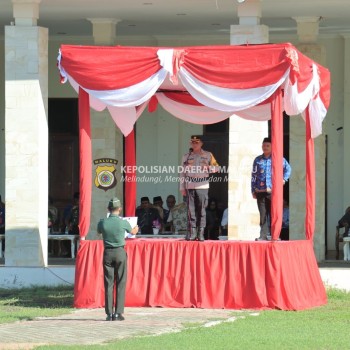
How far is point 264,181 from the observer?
55.2 feet

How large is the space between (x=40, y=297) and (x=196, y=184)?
9.42ft

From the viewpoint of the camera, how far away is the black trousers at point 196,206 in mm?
16438

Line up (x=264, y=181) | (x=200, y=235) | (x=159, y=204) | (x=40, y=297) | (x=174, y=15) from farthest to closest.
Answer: (x=159, y=204)
(x=174, y=15)
(x=40, y=297)
(x=264, y=181)
(x=200, y=235)

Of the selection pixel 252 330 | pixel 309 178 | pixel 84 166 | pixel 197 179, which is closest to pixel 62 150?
pixel 197 179

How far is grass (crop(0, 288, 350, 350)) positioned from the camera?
40.0 ft

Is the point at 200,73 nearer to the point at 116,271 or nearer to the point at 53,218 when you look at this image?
the point at 116,271

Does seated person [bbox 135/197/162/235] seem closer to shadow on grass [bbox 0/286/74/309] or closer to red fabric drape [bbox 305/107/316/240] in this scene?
shadow on grass [bbox 0/286/74/309]

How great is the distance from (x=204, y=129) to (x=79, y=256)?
10251mm

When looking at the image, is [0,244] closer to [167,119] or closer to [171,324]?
[167,119]

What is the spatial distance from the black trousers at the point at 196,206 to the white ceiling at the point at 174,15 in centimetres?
394

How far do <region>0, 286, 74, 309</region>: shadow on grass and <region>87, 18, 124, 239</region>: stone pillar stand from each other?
149 inches

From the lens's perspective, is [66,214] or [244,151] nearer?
[244,151]

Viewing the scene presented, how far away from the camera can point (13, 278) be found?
19.2 meters

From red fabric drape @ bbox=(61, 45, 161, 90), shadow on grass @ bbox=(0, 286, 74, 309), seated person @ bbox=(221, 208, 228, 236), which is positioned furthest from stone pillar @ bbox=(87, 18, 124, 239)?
red fabric drape @ bbox=(61, 45, 161, 90)
